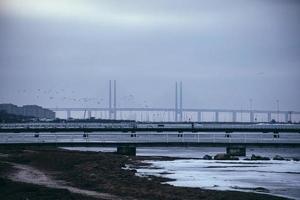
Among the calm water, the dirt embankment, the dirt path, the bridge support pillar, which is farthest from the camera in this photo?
the bridge support pillar

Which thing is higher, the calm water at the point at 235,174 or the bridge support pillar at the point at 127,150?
the bridge support pillar at the point at 127,150

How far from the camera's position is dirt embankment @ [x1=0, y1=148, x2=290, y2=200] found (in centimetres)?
3020

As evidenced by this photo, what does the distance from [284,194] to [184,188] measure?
5212mm

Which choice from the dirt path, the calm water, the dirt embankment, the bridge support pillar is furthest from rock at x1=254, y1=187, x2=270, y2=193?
the bridge support pillar

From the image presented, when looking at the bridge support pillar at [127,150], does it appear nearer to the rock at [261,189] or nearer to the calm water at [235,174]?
the calm water at [235,174]

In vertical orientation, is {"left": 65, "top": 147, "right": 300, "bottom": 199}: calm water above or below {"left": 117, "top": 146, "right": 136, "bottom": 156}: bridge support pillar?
below

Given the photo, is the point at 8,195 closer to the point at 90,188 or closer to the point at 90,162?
the point at 90,188

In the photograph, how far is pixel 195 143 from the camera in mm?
61719

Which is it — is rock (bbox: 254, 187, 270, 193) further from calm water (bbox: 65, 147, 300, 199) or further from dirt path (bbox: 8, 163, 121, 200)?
dirt path (bbox: 8, 163, 121, 200)

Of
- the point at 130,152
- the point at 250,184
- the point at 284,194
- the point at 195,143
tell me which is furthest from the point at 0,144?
the point at 284,194

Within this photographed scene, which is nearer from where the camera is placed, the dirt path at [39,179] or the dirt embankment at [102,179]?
the dirt embankment at [102,179]

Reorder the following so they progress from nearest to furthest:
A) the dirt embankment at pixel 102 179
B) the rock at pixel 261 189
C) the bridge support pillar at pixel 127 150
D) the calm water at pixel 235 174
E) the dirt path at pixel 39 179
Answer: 1. the dirt embankment at pixel 102 179
2. the dirt path at pixel 39 179
3. the rock at pixel 261 189
4. the calm water at pixel 235 174
5. the bridge support pillar at pixel 127 150

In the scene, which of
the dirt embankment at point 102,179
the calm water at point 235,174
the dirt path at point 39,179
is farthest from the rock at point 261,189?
the dirt path at point 39,179

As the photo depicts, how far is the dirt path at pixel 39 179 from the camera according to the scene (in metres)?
31.2
